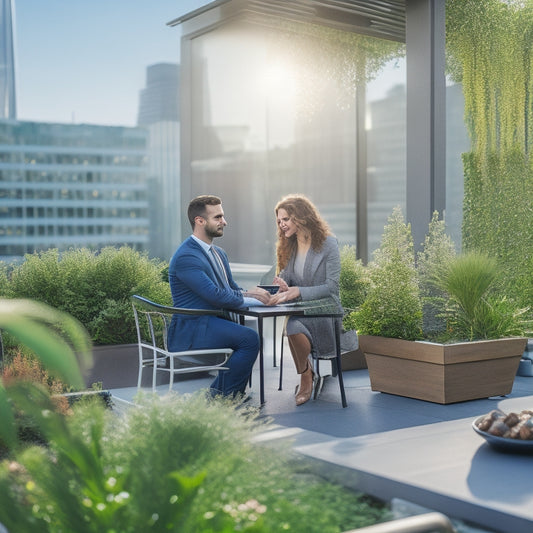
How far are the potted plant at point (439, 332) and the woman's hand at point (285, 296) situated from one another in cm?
62

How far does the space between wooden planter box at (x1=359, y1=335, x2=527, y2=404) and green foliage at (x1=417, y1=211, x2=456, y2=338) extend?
1.27 feet

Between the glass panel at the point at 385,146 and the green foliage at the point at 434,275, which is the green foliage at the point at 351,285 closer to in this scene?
the green foliage at the point at 434,275

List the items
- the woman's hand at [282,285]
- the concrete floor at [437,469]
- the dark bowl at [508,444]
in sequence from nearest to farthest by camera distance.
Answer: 1. the concrete floor at [437,469]
2. the dark bowl at [508,444]
3. the woman's hand at [282,285]

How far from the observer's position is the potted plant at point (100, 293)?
5738mm

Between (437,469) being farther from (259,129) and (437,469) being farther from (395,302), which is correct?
(259,129)

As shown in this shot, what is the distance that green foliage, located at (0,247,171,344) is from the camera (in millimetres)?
5789

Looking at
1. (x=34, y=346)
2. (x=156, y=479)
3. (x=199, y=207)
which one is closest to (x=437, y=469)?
(x=156, y=479)

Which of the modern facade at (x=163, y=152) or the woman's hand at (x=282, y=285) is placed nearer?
the woman's hand at (x=282, y=285)

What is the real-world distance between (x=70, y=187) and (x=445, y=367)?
4221mm

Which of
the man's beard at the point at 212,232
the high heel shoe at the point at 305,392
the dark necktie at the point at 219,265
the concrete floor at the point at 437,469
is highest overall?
the man's beard at the point at 212,232

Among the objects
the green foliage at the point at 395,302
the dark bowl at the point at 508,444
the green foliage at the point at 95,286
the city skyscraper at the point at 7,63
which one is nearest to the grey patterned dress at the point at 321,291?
the green foliage at the point at 395,302

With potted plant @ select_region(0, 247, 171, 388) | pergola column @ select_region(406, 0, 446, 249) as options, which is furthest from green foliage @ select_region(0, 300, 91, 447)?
pergola column @ select_region(406, 0, 446, 249)

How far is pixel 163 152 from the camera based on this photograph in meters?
8.36

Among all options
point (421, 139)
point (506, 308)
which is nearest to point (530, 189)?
point (421, 139)
